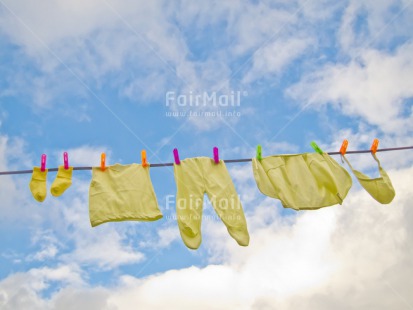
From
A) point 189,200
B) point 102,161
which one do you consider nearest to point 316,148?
point 189,200

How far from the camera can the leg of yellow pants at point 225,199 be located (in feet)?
15.7

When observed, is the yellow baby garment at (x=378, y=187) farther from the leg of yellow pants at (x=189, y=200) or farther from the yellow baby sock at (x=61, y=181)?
the yellow baby sock at (x=61, y=181)

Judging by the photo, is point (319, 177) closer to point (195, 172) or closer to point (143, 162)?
point (195, 172)

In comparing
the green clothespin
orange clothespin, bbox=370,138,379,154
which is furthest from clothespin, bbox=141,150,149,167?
orange clothespin, bbox=370,138,379,154

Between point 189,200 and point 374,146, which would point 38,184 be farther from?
point 374,146

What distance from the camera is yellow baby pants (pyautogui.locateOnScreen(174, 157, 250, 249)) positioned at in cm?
475

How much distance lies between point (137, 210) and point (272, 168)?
1.45 meters

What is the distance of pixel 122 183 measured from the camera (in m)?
4.90

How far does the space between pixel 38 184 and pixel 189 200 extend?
1482 millimetres

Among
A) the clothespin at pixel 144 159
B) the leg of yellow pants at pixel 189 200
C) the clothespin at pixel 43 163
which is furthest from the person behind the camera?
the clothespin at pixel 144 159

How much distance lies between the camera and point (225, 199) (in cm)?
493

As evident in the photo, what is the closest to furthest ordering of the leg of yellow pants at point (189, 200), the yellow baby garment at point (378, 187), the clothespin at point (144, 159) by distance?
the leg of yellow pants at point (189, 200)
the clothespin at point (144, 159)
the yellow baby garment at point (378, 187)

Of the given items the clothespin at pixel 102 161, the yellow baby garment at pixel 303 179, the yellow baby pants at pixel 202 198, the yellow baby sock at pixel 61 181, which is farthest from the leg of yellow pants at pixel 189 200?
the yellow baby sock at pixel 61 181

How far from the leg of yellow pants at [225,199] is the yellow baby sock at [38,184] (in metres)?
1.59
